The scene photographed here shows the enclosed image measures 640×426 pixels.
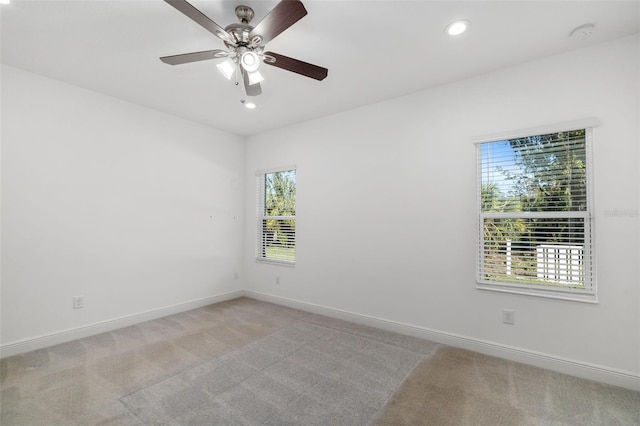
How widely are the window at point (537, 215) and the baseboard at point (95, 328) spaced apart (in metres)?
3.80

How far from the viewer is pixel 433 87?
313 cm

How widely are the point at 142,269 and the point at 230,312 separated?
129 cm

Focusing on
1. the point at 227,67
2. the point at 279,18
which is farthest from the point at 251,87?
the point at 279,18

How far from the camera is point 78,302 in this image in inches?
123

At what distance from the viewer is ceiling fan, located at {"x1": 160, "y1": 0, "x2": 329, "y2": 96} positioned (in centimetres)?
165

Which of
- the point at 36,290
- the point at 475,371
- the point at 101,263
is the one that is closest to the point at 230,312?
the point at 101,263

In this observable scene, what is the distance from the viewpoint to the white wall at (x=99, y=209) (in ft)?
9.16

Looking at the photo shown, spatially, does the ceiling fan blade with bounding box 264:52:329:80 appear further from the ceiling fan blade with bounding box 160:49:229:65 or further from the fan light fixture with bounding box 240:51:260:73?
the ceiling fan blade with bounding box 160:49:229:65

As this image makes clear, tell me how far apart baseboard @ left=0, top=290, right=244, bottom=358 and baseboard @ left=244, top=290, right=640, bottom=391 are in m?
1.85

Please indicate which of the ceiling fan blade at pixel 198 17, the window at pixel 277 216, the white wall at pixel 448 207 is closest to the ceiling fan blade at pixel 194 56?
the ceiling fan blade at pixel 198 17

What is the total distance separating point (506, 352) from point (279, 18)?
10.9ft

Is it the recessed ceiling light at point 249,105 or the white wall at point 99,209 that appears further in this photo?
the recessed ceiling light at point 249,105

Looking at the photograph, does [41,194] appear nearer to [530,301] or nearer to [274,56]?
[274,56]

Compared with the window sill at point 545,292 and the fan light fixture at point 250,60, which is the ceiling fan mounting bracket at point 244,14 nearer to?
the fan light fixture at point 250,60
